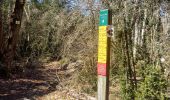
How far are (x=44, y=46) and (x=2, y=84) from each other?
8.74m

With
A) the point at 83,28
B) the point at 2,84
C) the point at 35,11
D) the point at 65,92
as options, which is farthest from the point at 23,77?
the point at 35,11

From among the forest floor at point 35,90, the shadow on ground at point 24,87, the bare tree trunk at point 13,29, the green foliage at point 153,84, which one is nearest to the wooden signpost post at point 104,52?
the green foliage at point 153,84

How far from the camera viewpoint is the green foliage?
609 centimetres

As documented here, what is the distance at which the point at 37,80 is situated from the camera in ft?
39.4

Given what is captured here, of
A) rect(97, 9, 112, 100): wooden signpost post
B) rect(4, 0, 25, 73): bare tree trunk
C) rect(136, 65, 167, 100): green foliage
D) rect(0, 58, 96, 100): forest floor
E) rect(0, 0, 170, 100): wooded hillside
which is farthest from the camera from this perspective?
rect(4, 0, 25, 73): bare tree trunk

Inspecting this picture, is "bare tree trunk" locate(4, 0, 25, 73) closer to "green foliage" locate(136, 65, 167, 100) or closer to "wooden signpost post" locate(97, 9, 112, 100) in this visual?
"green foliage" locate(136, 65, 167, 100)

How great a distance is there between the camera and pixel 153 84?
20.1 ft

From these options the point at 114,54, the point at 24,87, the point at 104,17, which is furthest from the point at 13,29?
the point at 104,17

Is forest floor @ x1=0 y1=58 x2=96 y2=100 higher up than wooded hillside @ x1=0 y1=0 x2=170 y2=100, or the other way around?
wooded hillside @ x1=0 y1=0 x2=170 y2=100

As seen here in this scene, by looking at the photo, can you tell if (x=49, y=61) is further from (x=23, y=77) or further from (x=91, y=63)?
(x=91, y=63)

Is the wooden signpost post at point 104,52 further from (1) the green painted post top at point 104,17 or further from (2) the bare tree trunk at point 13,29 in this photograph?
(2) the bare tree trunk at point 13,29

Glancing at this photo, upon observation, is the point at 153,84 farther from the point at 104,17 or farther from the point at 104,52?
the point at 104,17

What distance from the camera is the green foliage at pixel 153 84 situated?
20.0ft

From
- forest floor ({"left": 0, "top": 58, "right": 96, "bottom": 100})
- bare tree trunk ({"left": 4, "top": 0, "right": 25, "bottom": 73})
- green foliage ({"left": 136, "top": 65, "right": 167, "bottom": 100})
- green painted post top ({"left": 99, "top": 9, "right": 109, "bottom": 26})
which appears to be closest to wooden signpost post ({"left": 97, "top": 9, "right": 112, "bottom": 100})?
green painted post top ({"left": 99, "top": 9, "right": 109, "bottom": 26})
